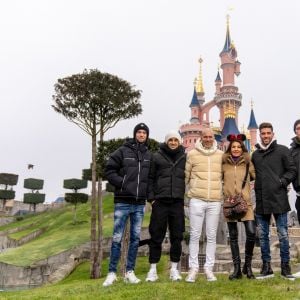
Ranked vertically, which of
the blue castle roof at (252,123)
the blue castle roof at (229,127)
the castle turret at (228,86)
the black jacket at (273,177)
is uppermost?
the castle turret at (228,86)

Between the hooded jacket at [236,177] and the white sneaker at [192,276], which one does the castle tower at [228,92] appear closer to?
the hooded jacket at [236,177]

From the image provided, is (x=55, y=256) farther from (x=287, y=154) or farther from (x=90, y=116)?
(x=287, y=154)

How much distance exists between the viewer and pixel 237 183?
734 cm

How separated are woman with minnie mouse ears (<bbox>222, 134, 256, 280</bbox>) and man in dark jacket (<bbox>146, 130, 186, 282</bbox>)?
84cm

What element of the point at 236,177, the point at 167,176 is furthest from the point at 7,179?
the point at 236,177

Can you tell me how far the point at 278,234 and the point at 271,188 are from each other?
93 centimetres

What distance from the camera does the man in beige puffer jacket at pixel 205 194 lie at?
286 inches

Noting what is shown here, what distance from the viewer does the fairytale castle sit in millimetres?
62531

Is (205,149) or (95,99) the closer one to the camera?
(205,149)

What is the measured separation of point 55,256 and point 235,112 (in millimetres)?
45137

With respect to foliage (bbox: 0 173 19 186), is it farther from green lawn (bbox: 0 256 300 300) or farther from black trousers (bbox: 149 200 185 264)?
black trousers (bbox: 149 200 185 264)

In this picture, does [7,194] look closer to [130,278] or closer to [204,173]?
[130,278]

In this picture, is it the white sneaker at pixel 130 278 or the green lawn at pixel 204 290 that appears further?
the white sneaker at pixel 130 278

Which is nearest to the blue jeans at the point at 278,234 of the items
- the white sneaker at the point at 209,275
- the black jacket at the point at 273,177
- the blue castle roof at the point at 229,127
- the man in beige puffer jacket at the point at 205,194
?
the black jacket at the point at 273,177
